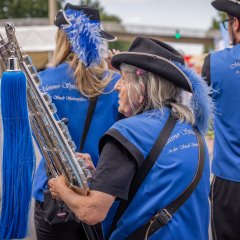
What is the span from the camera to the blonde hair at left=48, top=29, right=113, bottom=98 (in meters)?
2.93

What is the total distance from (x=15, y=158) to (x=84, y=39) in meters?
1.20

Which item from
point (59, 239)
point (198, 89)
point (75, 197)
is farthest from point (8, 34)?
point (59, 239)

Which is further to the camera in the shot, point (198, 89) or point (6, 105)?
point (198, 89)

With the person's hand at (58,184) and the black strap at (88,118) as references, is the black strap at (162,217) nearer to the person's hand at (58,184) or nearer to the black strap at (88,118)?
the person's hand at (58,184)

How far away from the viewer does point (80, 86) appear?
2916 mm

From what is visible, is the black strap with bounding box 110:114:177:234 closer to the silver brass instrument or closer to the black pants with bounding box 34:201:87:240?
the silver brass instrument

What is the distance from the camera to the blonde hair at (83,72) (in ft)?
9.60

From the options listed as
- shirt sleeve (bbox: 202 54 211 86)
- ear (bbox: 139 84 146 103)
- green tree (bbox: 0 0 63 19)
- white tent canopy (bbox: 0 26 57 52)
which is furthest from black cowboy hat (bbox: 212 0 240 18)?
green tree (bbox: 0 0 63 19)

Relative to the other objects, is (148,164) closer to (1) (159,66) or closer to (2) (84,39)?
(1) (159,66)

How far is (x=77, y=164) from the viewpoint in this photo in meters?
1.96

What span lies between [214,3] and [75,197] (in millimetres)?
2020

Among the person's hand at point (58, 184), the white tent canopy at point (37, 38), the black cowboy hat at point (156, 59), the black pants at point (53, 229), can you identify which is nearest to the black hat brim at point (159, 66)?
the black cowboy hat at point (156, 59)

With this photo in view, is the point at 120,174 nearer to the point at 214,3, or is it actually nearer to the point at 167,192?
the point at 167,192

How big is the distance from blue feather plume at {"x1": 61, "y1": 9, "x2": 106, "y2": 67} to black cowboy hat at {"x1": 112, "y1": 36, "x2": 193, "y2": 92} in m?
0.76
